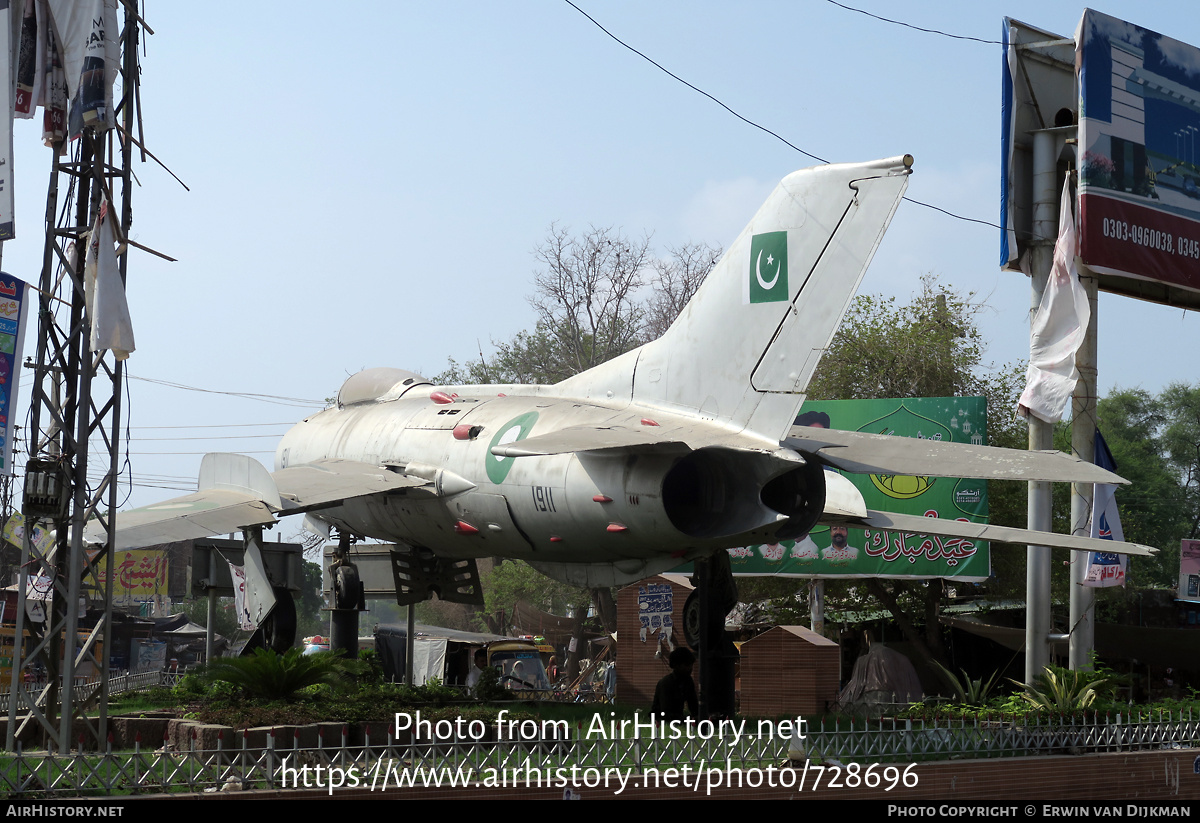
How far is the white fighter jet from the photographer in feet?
40.5

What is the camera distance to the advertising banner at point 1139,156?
18.9m

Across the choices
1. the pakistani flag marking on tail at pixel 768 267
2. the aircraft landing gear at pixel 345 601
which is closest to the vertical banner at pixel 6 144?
the pakistani flag marking on tail at pixel 768 267

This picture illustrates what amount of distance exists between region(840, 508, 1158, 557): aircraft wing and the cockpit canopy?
790 cm

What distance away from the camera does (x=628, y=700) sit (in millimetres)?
22562

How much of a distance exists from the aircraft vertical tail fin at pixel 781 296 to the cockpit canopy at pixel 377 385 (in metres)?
6.80

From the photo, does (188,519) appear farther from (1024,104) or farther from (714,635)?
(1024,104)

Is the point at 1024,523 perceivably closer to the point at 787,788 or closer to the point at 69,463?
the point at 787,788

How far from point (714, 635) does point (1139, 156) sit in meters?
11.8

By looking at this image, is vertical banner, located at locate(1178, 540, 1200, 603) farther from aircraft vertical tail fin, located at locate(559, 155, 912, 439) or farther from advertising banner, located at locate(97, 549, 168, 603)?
advertising banner, located at locate(97, 549, 168, 603)

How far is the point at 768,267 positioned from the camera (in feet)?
42.9

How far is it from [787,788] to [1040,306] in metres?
11.2

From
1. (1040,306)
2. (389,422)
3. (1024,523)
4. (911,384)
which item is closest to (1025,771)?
(1040,306)

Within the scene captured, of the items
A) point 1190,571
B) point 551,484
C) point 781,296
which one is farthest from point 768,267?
point 1190,571

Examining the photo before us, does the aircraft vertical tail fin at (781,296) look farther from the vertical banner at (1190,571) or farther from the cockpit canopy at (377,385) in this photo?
the vertical banner at (1190,571)
